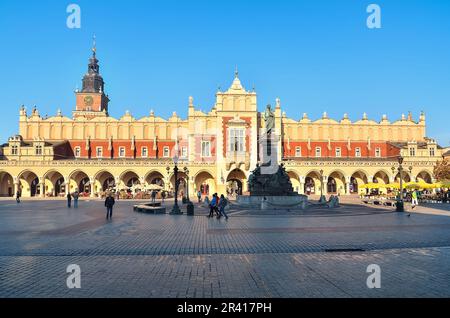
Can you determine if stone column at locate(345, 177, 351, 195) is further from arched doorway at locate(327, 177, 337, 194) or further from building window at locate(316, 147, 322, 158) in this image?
building window at locate(316, 147, 322, 158)

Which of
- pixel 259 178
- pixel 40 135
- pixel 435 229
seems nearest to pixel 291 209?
pixel 259 178

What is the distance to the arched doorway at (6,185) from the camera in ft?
209

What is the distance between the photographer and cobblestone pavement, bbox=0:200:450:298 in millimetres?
7285

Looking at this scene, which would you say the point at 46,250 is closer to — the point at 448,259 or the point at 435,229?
the point at 448,259

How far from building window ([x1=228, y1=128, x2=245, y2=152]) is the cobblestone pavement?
148 feet

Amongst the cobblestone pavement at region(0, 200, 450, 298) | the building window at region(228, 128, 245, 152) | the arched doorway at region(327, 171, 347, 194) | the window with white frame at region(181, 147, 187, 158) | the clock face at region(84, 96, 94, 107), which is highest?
the clock face at region(84, 96, 94, 107)

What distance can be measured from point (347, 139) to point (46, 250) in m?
65.8

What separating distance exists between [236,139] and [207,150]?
17.3 feet

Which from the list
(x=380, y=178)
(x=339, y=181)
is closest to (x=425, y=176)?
(x=380, y=178)

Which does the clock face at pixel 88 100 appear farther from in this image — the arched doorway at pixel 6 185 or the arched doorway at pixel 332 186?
the arched doorway at pixel 332 186

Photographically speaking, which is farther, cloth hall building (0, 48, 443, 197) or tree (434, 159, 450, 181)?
cloth hall building (0, 48, 443, 197)

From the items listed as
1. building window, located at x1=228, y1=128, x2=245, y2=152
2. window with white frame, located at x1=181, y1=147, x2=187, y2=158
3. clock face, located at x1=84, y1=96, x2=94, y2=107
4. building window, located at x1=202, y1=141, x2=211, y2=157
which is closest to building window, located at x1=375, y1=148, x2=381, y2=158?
building window, located at x1=228, y1=128, x2=245, y2=152

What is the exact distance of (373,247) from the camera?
39.7ft
